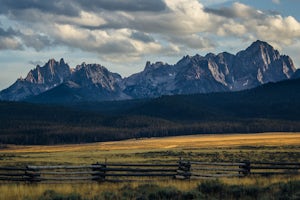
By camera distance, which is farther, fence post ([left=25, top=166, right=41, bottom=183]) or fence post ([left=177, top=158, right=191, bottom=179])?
fence post ([left=177, top=158, right=191, bottom=179])

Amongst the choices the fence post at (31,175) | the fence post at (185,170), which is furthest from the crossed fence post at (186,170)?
the fence post at (31,175)

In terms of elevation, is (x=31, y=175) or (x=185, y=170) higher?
(x=31, y=175)

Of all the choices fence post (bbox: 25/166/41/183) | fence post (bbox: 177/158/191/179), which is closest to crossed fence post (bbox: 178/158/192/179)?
fence post (bbox: 177/158/191/179)

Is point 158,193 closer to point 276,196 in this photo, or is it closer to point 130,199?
point 130,199

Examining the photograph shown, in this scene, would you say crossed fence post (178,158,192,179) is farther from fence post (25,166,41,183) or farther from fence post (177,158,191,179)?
fence post (25,166,41,183)

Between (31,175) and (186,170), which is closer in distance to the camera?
(31,175)

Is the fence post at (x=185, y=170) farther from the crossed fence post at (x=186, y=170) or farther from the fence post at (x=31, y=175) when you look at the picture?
the fence post at (x=31, y=175)

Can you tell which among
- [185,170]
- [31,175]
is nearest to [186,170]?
[185,170]

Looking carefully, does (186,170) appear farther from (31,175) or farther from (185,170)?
(31,175)

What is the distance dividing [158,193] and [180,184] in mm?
5380

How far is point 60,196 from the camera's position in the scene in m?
24.1

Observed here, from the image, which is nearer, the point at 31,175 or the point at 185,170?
the point at 31,175

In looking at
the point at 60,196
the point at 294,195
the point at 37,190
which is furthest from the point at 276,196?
the point at 37,190

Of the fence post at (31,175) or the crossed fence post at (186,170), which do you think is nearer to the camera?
the fence post at (31,175)
